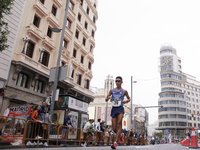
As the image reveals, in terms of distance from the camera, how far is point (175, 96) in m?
80.3

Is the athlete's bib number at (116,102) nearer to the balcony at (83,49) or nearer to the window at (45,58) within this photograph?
the window at (45,58)

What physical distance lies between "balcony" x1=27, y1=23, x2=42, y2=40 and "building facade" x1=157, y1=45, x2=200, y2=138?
229 ft

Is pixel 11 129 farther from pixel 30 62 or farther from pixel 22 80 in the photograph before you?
pixel 30 62

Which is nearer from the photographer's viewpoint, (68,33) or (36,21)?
(36,21)

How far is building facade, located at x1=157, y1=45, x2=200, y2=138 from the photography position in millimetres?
76375

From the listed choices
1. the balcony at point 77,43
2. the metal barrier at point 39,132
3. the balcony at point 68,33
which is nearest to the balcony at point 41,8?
the balcony at point 68,33

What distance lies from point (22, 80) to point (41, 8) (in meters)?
7.78

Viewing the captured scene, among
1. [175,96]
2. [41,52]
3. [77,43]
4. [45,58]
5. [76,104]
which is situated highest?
[175,96]

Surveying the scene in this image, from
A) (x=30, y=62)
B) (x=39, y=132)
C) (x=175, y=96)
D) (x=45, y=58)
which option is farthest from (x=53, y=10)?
(x=175, y=96)

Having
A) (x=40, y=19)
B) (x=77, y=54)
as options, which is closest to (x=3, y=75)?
(x=40, y=19)

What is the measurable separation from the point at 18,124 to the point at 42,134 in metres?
1.18

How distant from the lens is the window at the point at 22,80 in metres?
15.8

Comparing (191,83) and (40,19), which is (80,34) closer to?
(40,19)

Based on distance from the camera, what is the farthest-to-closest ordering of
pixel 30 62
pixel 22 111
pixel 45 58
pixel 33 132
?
1. pixel 45 58
2. pixel 30 62
3. pixel 22 111
4. pixel 33 132
